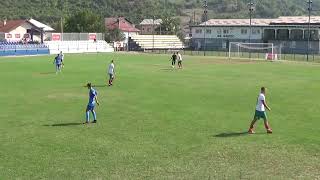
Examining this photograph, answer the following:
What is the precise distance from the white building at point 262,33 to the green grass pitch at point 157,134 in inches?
2854

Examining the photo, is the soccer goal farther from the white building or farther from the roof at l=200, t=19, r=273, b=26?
the roof at l=200, t=19, r=273, b=26

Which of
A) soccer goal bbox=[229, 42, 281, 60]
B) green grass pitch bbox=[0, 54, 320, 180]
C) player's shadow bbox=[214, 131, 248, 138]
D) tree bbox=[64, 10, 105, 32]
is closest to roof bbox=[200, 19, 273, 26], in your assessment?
soccer goal bbox=[229, 42, 281, 60]

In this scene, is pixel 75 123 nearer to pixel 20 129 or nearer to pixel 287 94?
pixel 20 129

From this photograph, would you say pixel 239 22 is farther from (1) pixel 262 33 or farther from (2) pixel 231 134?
(2) pixel 231 134

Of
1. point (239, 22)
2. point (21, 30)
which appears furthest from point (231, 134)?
point (239, 22)

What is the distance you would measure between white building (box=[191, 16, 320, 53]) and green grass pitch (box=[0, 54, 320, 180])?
7248 centimetres

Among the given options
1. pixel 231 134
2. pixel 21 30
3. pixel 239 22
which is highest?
pixel 239 22

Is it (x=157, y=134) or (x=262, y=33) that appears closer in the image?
(x=157, y=134)

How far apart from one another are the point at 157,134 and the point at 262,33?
322 ft

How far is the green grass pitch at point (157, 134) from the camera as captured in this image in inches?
582

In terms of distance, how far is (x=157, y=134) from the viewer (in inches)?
767

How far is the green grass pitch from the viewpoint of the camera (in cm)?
1478

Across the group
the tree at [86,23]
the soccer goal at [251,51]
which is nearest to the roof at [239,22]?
the soccer goal at [251,51]

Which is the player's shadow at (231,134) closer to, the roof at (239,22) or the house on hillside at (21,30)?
the house on hillside at (21,30)
